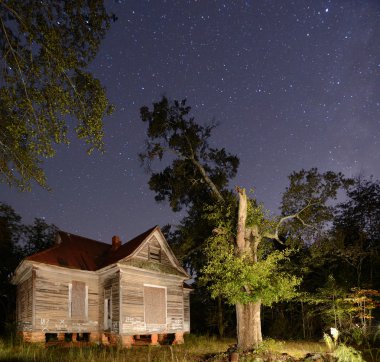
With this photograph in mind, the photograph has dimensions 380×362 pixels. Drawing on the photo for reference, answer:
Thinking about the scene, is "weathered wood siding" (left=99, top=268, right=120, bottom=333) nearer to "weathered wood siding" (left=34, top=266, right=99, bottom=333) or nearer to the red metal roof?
"weathered wood siding" (left=34, top=266, right=99, bottom=333)

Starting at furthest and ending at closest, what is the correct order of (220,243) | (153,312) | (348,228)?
(348,228), (153,312), (220,243)

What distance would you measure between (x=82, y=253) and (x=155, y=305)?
5.62 meters

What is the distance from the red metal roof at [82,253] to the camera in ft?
70.4

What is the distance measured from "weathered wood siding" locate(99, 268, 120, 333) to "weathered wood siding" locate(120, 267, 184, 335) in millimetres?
313

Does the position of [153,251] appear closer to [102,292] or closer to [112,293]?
[112,293]

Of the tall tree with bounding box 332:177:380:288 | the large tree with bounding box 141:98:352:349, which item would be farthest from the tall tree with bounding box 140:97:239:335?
the tall tree with bounding box 332:177:380:288

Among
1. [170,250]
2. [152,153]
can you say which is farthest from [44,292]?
[152,153]

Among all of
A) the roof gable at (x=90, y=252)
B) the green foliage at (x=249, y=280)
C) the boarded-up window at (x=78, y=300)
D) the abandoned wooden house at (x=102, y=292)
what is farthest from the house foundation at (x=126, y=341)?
the green foliage at (x=249, y=280)

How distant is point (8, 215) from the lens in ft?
109

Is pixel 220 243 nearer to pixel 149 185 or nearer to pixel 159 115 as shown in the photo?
pixel 149 185

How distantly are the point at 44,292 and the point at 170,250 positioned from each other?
25.0ft

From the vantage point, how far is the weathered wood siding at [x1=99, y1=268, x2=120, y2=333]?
21.0 meters

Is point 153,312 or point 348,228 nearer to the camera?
point 153,312

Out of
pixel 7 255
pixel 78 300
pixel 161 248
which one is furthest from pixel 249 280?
pixel 7 255
